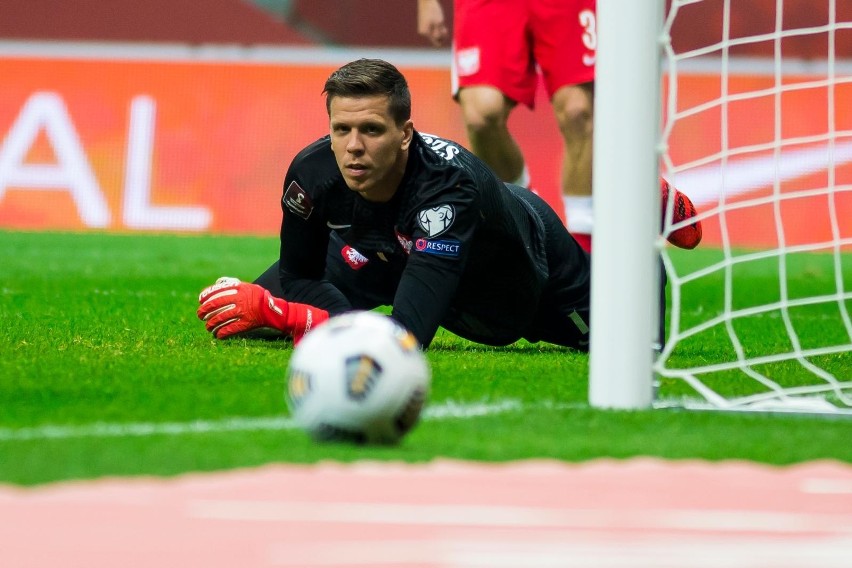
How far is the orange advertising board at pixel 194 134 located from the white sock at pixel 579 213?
5107 mm

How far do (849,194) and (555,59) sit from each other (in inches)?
217

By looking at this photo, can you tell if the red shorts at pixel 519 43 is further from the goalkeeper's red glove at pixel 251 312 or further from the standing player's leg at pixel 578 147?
the goalkeeper's red glove at pixel 251 312

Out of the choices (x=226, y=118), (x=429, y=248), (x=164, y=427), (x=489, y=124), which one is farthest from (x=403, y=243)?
(x=226, y=118)

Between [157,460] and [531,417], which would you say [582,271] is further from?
[157,460]

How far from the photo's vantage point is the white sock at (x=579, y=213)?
6473 millimetres

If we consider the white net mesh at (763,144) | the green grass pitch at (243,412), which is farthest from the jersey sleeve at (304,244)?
the white net mesh at (763,144)

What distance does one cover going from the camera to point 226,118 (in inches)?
489

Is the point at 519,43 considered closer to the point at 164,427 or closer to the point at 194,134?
the point at 164,427

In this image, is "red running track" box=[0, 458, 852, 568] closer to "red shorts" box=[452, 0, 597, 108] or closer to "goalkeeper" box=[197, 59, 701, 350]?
"goalkeeper" box=[197, 59, 701, 350]

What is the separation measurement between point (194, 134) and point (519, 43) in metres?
6.22

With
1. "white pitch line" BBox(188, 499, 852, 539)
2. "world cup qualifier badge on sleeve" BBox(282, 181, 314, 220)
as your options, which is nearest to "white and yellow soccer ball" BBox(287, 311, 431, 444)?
"white pitch line" BBox(188, 499, 852, 539)

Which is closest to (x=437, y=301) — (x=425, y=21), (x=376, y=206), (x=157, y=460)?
(x=376, y=206)

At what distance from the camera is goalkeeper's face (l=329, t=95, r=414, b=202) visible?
4207 mm

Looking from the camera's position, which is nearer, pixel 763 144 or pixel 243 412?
pixel 243 412
